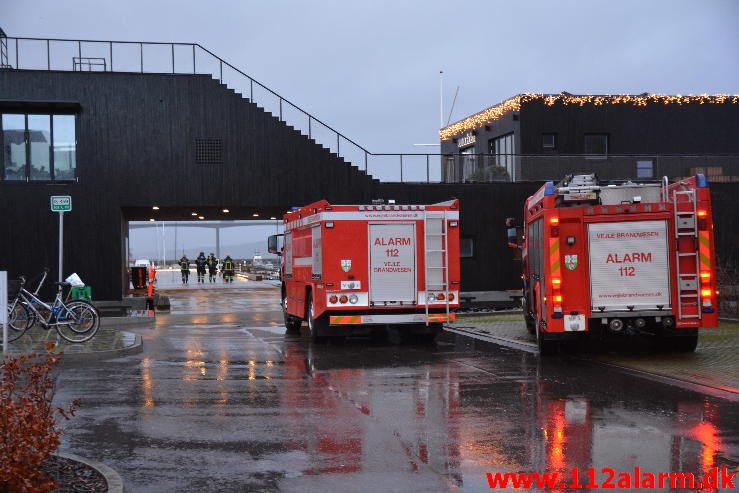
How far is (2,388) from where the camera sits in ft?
21.6

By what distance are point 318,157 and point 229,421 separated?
2314 centimetres

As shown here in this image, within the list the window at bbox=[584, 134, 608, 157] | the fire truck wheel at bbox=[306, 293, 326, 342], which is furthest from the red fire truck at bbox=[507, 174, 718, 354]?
the window at bbox=[584, 134, 608, 157]

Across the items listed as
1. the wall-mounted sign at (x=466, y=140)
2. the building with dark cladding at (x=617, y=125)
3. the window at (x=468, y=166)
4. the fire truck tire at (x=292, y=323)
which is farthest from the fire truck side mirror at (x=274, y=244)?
the wall-mounted sign at (x=466, y=140)

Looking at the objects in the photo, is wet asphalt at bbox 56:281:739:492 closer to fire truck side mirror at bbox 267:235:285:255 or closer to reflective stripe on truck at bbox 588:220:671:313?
reflective stripe on truck at bbox 588:220:671:313

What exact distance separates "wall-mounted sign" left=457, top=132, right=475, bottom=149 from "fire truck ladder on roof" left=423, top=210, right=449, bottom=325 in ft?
81.3

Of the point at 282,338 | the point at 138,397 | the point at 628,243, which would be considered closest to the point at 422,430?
the point at 138,397

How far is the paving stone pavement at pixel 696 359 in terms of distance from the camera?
12.2 meters

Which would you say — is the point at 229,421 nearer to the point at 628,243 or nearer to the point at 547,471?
the point at 547,471

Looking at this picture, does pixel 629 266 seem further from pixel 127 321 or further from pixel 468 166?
pixel 468 166

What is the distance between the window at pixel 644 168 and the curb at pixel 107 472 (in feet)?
96.1

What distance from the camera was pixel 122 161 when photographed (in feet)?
99.8

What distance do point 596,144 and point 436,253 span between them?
897 inches

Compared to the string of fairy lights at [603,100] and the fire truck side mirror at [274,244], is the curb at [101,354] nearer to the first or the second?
the fire truck side mirror at [274,244]

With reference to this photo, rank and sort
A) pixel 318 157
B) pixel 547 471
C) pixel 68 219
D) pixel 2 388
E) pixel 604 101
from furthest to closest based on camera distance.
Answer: pixel 604 101
pixel 318 157
pixel 68 219
pixel 547 471
pixel 2 388
